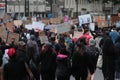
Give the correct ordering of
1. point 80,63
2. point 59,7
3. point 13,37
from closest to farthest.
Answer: point 80,63, point 13,37, point 59,7

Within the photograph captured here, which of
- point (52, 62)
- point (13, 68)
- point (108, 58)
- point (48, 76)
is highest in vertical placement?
point (13, 68)

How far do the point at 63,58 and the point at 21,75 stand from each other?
1.79 m

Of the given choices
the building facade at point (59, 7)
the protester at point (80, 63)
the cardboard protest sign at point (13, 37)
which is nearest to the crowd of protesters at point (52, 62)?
the protester at point (80, 63)

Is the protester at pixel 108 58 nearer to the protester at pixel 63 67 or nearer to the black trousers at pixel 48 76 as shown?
the protester at pixel 63 67

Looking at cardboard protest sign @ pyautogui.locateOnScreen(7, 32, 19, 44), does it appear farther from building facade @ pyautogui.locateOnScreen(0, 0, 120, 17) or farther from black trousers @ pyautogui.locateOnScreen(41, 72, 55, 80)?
building facade @ pyautogui.locateOnScreen(0, 0, 120, 17)

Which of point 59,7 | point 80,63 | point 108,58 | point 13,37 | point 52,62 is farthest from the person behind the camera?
point 59,7

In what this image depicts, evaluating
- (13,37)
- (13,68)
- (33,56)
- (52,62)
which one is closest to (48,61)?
(52,62)

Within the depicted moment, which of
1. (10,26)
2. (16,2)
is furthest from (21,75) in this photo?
(16,2)

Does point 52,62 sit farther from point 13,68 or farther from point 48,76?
point 13,68

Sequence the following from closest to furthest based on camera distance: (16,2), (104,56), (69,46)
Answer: (104,56) < (69,46) < (16,2)

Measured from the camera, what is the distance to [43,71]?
13312 millimetres

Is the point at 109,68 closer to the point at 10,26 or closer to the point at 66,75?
the point at 66,75

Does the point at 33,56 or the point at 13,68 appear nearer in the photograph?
the point at 13,68

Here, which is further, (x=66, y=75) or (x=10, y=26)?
(x=10, y=26)
